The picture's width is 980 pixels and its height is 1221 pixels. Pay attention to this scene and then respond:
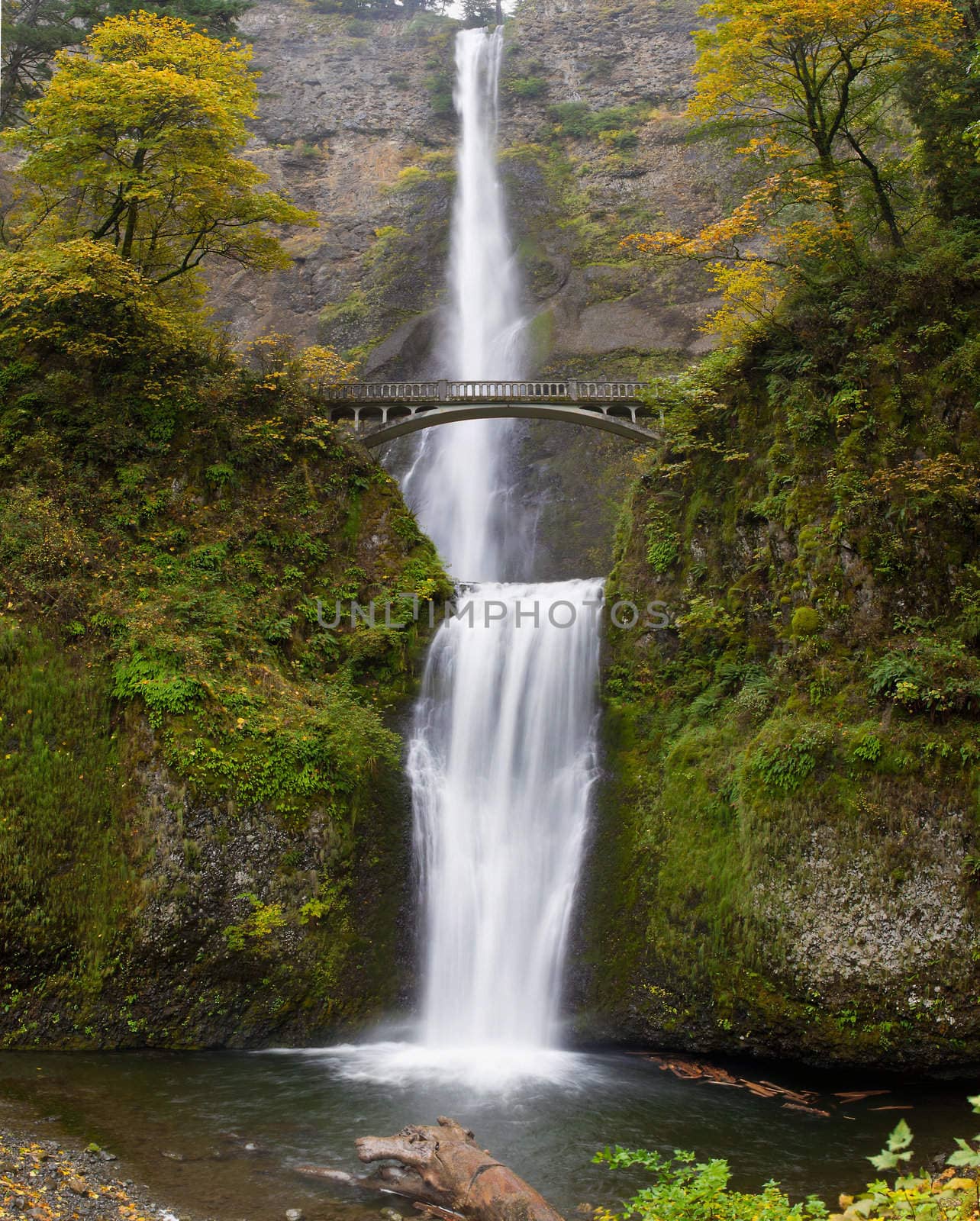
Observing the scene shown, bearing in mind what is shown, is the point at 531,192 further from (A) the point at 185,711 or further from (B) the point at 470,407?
(A) the point at 185,711

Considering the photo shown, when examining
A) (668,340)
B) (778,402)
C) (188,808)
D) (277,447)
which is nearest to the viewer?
(188,808)

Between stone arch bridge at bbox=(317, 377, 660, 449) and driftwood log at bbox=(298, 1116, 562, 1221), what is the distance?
54.4ft

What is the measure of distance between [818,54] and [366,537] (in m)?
12.5

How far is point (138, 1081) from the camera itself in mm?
10914

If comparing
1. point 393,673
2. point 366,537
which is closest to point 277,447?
point 366,537

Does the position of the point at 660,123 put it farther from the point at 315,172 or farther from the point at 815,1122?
the point at 815,1122

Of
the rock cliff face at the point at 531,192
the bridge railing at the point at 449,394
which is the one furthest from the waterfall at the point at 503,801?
the rock cliff face at the point at 531,192

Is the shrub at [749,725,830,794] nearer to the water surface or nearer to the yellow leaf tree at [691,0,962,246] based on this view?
the water surface

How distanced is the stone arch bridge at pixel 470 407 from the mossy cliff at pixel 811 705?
5867mm

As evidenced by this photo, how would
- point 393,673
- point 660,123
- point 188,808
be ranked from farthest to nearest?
point 660,123, point 393,673, point 188,808

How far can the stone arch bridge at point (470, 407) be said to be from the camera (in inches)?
879

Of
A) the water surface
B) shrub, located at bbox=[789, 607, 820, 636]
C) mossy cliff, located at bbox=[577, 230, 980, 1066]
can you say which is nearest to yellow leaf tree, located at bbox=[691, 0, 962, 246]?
mossy cliff, located at bbox=[577, 230, 980, 1066]

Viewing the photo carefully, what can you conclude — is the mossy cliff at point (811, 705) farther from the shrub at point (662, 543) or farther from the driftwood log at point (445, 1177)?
the driftwood log at point (445, 1177)

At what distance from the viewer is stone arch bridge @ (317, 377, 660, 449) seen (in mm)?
22328
